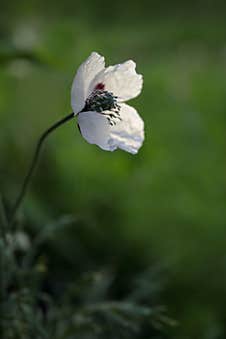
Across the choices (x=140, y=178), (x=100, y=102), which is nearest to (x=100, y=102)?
(x=100, y=102)

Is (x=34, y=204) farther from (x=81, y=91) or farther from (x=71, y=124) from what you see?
(x=81, y=91)

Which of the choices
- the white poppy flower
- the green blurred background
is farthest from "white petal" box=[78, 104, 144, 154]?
the green blurred background

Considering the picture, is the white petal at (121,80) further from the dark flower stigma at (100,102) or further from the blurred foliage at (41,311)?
the blurred foliage at (41,311)

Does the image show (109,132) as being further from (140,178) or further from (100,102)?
(140,178)

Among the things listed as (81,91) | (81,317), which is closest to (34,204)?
(81,317)

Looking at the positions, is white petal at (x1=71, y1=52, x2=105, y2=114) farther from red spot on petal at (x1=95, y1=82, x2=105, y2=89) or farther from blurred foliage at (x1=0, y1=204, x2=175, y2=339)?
blurred foliage at (x1=0, y1=204, x2=175, y2=339)

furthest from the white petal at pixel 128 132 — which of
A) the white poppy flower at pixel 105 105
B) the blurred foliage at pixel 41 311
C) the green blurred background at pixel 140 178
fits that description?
the green blurred background at pixel 140 178
